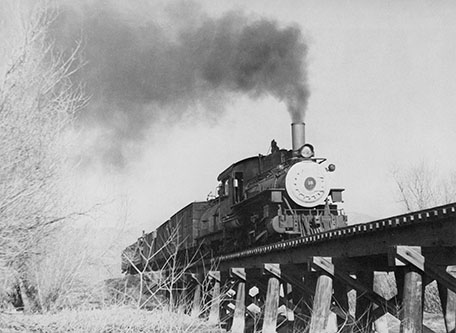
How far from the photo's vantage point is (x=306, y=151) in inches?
618

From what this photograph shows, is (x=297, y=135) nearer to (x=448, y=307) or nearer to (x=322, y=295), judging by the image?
(x=322, y=295)

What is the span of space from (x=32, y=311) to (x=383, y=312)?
7.67 metres

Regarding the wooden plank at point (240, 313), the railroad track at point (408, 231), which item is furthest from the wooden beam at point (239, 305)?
the railroad track at point (408, 231)

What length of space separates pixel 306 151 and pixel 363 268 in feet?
22.2

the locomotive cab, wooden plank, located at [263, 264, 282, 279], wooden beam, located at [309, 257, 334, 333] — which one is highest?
the locomotive cab

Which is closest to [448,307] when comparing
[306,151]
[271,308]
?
[271,308]

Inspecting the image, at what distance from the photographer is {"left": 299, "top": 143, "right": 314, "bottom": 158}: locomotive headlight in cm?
1562

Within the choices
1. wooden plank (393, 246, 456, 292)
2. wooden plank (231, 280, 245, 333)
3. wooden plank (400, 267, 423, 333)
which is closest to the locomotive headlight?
wooden plank (231, 280, 245, 333)

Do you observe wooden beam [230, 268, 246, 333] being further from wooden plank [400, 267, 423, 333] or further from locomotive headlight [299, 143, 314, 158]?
wooden plank [400, 267, 423, 333]

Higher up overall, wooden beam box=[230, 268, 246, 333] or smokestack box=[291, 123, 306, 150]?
smokestack box=[291, 123, 306, 150]

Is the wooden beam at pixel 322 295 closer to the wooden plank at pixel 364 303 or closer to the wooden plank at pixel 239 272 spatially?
the wooden plank at pixel 364 303

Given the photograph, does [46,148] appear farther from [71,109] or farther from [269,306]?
[269,306]

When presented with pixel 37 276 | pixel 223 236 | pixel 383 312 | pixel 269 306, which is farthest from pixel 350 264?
pixel 223 236

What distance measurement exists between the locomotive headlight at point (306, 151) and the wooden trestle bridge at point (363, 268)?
139 inches
